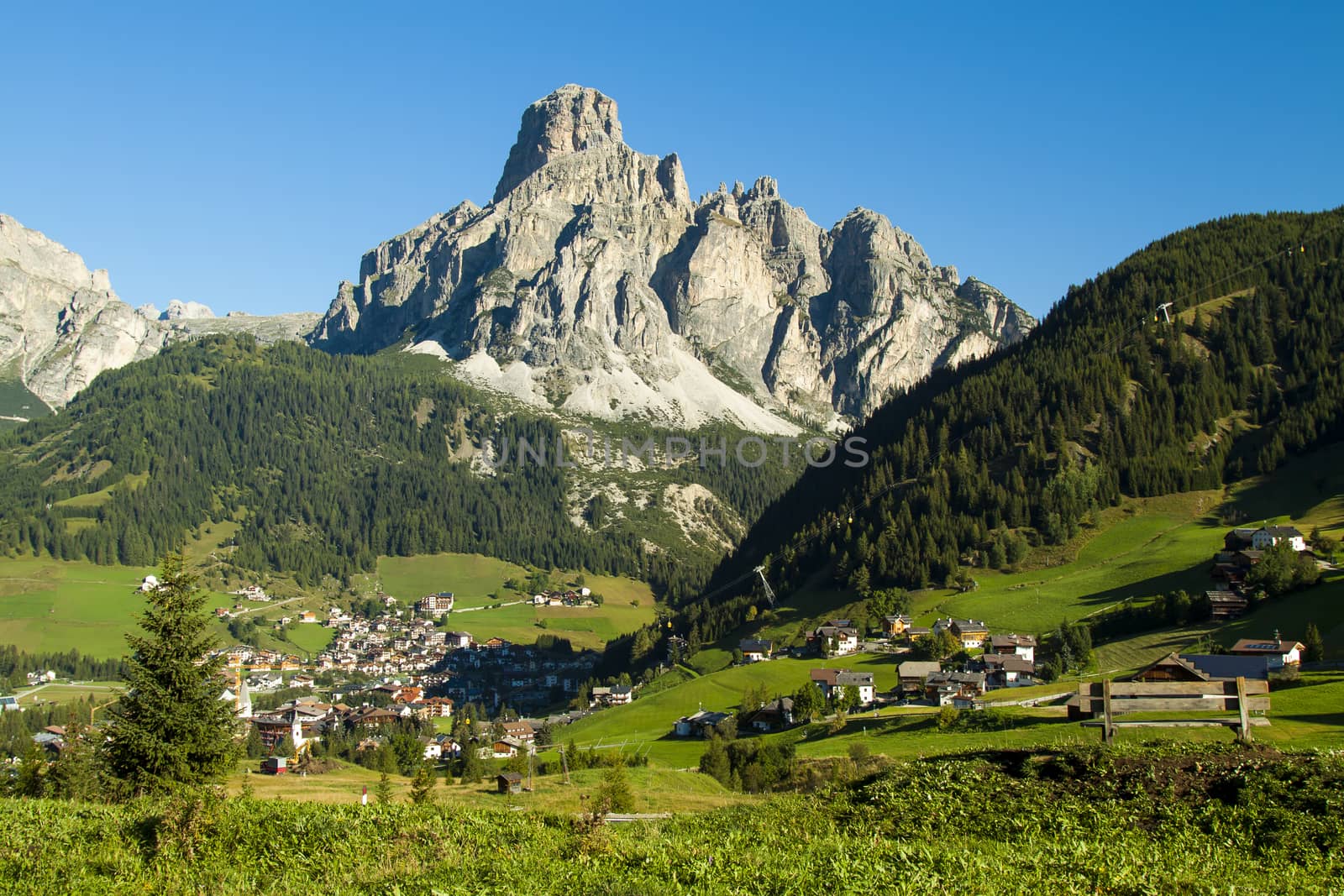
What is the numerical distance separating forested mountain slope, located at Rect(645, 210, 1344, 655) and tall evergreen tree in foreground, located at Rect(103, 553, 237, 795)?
112 meters

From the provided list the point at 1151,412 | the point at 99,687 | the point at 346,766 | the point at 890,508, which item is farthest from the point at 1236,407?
the point at 99,687

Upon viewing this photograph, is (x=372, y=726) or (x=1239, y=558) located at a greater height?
(x=1239, y=558)

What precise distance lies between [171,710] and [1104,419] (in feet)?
475

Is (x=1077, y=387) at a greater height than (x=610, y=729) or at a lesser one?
greater

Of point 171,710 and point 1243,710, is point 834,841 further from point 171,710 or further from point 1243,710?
point 171,710

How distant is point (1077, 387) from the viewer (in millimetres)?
157500

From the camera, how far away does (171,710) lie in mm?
34062

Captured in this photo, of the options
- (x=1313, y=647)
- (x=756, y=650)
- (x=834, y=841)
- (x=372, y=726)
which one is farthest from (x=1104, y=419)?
(x=834, y=841)

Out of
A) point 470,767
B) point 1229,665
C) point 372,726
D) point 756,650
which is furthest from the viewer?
point 372,726

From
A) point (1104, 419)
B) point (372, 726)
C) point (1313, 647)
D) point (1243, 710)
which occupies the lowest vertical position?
point (372, 726)

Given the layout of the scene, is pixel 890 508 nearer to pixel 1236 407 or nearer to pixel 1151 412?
pixel 1151 412

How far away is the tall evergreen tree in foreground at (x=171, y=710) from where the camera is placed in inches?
1330

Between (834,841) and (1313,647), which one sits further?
(1313,647)

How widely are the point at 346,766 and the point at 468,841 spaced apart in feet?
283
